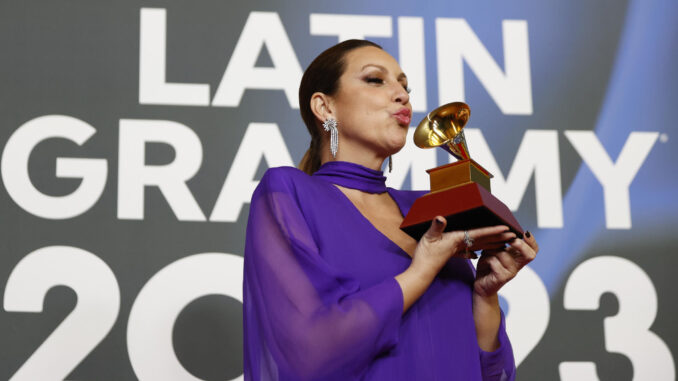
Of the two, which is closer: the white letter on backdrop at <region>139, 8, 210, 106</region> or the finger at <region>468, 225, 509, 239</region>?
the finger at <region>468, 225, 509, 239</region>

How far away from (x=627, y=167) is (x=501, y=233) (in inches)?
62.9

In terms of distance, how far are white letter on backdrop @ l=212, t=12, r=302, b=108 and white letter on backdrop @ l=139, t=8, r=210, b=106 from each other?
0.07 metres

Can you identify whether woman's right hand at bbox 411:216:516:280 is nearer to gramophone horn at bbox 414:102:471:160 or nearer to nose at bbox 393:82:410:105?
gramophone horn at bbox 414:102:471:160

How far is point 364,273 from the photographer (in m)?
1.59

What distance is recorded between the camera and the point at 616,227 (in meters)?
2.93

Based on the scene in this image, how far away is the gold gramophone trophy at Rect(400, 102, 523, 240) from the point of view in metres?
1.54

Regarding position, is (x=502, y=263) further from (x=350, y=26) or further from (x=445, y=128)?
(x=350, y=26)

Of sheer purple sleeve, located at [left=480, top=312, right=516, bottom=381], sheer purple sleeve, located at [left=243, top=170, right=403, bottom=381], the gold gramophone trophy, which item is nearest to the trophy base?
the gold gramophone trophy

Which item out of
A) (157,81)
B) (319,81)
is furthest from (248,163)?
(319,81)

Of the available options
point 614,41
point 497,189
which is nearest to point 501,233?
point 497,189

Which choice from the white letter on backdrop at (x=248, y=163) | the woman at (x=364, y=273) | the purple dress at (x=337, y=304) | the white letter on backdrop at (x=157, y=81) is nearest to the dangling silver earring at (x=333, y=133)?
the woman at (x=364, y=273)

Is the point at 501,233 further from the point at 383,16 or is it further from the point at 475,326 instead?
the point at 383,16

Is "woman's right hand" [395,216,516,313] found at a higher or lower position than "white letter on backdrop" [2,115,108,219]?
lower

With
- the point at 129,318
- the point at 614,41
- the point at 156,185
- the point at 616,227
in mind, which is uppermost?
the point at 614,41
